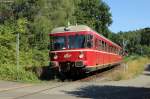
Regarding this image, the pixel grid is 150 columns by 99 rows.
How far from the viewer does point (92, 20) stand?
8619cm

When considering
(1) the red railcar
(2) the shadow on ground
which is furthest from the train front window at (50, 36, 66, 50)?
(2) the shadow on ground

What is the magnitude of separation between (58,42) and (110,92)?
9076 millimetres

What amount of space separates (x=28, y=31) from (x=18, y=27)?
8.34 m

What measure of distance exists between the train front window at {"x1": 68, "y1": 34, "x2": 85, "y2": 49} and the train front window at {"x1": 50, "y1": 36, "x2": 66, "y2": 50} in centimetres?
39

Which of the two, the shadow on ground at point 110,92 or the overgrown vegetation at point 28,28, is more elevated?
the overgrown vegetation at point 28,28

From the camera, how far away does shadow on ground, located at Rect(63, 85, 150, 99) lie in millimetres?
17691

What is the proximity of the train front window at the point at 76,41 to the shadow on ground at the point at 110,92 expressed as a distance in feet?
18.3

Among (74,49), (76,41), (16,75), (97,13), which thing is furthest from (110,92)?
(97,13)

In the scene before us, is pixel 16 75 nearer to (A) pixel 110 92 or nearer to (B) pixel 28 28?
(A) pixel 110 92

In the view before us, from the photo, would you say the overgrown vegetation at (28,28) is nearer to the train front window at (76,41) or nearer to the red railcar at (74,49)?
the red railcar at (74,49)

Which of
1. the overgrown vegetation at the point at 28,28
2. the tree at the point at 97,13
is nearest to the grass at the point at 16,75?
the overgrown vegetation at the point at 28,28

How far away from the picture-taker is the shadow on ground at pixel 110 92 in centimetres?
1769

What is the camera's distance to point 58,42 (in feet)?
90.5

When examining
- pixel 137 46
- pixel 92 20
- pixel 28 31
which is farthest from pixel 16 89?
pixel 137 46
